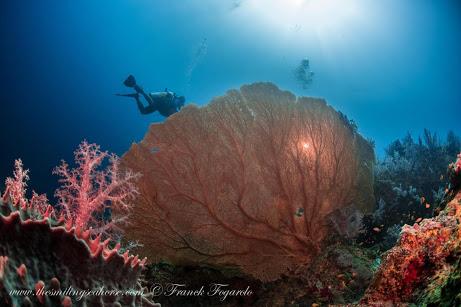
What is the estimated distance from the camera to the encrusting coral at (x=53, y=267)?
165cm

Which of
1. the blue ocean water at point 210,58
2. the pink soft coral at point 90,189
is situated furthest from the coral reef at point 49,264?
the blue ocean water at point 210,58

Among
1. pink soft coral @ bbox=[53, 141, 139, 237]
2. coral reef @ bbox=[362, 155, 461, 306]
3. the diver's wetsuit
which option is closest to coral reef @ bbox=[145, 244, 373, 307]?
coral reef @ bbox=[362, 155, 461, 306]

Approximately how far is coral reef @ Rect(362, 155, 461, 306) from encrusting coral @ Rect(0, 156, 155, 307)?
1938 mm

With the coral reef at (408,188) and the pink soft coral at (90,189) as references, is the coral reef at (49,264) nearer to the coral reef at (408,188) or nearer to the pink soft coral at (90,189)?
the pink soft coral at (90,189)

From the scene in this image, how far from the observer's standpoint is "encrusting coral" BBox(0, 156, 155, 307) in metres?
1.65

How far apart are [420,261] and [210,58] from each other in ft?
264

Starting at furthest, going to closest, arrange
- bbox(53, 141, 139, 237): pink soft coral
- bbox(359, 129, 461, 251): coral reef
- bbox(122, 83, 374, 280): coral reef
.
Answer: bbox(359, 129, 461, 251): coral reef
bbox(122, 83, 374, 280): coral reef
bbox(53, 141, 139, 237): pink soft coral

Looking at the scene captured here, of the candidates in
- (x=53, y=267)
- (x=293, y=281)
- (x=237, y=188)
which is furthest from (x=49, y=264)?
(x=293, y=281)

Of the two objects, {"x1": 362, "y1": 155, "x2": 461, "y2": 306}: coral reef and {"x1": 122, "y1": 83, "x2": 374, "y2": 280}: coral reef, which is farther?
{"x1": 122, "y1": 83, "x2": 374, "y2": 280}: coral reef

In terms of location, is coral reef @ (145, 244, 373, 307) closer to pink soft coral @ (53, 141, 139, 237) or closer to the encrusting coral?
pink soft coral @ (53, 141, 139, 237)

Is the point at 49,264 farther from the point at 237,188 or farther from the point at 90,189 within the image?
the point at 237,188

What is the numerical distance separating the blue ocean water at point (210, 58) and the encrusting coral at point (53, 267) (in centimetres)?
3425

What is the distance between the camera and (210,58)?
255 ft

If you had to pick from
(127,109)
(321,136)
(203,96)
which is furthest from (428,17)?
(127,109)
